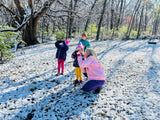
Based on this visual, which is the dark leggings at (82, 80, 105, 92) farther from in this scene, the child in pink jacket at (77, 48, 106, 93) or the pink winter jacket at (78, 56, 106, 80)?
the pink winter jacket at (78, 56, 106, 80)

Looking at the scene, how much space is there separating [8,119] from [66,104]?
4.86 feet

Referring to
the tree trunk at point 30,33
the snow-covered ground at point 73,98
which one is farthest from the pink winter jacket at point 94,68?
the tree trunk at point 30,33

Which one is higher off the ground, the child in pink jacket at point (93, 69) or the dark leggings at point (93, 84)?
the child in pink jacket at point (93, 69)

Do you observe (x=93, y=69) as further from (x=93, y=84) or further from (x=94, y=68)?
(x=93, y=84)

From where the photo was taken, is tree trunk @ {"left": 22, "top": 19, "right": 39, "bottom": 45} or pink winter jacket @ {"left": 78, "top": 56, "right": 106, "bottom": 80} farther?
tree trunk @ {"left": 22, "top": 19, "right": 39, "bottom": 45}

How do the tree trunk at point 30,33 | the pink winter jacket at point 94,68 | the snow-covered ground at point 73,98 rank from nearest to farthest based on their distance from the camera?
the snow-covered ground at point 73,98
the pink winter jacket at point 94,68
the tree trunk at point 30,33

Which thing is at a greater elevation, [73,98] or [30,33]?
[30,33]

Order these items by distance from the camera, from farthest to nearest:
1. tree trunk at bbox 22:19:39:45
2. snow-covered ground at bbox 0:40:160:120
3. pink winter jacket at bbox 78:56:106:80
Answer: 1. tree trunk at bbox 22:19:39:45
2. pink winter jacket at bbox 78:56:106:80
3. snow-covered ground at bbox 0:40:160:120

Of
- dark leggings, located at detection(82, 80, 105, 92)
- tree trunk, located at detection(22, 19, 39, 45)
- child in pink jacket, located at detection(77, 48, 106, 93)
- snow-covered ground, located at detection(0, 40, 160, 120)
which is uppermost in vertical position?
tree trunk, located at detection(22, 19, 39, 45)

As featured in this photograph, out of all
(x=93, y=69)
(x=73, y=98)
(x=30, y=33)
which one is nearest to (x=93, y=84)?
(x=93, y=69)

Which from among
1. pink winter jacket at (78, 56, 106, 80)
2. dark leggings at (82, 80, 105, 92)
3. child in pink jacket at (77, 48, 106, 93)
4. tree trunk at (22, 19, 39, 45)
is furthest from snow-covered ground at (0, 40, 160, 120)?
tree trunk at (22, 19, 39, 45)

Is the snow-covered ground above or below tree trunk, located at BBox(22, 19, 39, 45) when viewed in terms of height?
below

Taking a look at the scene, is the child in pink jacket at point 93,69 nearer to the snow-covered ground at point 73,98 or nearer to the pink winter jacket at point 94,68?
the pink winter jacket at point 94,68

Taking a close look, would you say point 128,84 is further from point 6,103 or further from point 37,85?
point 6,103
